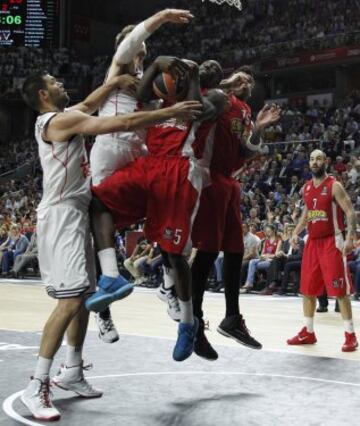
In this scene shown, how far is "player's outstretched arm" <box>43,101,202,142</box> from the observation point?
11.7 feet

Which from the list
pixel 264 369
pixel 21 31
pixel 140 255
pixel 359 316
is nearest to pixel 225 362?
pixel 264 369

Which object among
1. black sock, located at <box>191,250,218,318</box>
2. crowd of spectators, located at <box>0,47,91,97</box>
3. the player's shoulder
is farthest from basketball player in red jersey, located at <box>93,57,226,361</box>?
crowd of spectators, located at <box>0,47,91,97</box>

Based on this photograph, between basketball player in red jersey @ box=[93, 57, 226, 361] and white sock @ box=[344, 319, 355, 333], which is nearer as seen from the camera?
basketball player in red jersey @ box=[93, 57, 226, 361]

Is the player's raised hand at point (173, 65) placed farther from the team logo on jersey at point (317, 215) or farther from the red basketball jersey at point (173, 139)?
the team logo on jersey at point (317, 215)

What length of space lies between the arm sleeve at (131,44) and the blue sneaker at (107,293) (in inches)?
48.3

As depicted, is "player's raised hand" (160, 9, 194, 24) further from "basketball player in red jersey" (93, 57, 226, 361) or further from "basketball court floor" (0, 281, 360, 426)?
"basketball court floor" (0, 281, 360, 426)

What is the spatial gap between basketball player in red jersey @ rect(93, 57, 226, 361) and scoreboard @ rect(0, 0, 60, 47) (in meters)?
14.7

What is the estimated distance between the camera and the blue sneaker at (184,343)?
3.97 meters

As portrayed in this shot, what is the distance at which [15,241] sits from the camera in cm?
1562

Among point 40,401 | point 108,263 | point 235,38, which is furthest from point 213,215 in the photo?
point 235,38

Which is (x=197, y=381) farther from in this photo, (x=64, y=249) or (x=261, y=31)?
(x=261, y=31)

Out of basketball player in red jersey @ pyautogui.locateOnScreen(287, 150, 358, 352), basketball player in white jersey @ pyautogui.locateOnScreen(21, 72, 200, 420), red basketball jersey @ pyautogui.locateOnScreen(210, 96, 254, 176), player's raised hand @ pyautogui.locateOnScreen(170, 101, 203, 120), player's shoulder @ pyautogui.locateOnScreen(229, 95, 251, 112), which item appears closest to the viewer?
player's raised hand @ pyautogui.locateOnScreen(170, 101, 203, 120)

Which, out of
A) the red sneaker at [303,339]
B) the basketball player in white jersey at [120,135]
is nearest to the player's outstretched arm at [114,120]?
the basketball player in white jersey at [120,135]

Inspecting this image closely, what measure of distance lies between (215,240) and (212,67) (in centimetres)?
105
